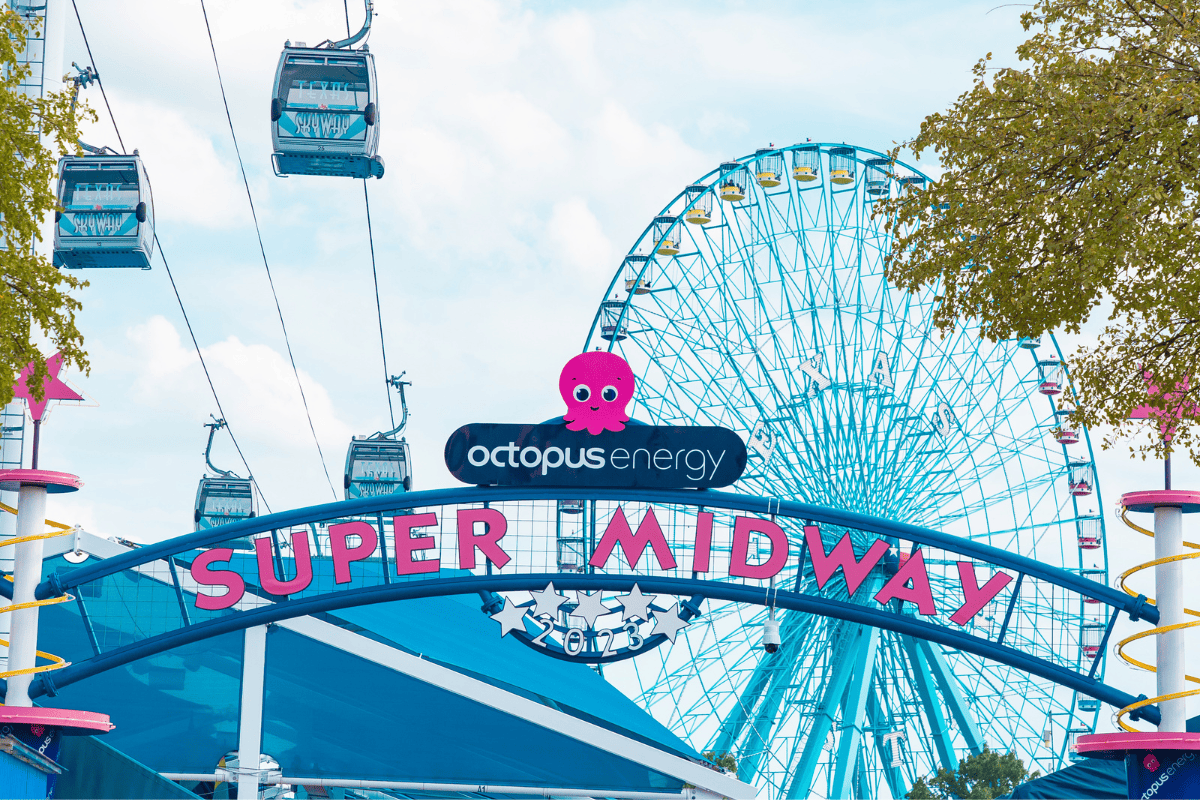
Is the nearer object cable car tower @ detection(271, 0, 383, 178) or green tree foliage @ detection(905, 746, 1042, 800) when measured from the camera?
cable car tower @ detection(271, 0, 383, 178)

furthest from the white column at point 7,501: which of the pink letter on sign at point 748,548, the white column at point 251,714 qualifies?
the pink letter on sign at point 748,548

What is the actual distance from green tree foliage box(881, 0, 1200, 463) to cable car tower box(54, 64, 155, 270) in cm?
1133

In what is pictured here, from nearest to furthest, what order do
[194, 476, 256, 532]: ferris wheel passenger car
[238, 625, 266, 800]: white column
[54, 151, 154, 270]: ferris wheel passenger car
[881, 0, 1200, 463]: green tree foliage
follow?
[881, 0, 1200, 463]: green tree foliage, [238, 625, 266, 800]: white column, [54, 151, 154, 270]: ferris wheel passenger car, [194, 476, 256, 532]: ferris wheel passenger car

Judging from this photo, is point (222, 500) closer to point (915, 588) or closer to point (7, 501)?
point (7, 501)

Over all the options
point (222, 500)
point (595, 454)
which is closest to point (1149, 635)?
point (595, 454)

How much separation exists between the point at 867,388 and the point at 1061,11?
1627cm

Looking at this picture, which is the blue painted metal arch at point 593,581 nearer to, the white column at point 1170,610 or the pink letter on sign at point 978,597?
the pink letter on sign at point 978,597

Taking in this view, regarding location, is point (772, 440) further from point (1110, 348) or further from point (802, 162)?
point (1110, 348)

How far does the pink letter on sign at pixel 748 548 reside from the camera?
15352 millimetres

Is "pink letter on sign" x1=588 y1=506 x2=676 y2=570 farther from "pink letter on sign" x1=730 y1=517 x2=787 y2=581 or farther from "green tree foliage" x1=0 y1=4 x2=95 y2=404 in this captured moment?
"green tree foliage" x1=0 y1=4 x2=95 y2=404

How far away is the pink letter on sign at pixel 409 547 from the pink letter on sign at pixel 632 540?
169 cm

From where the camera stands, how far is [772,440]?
28.5 metres

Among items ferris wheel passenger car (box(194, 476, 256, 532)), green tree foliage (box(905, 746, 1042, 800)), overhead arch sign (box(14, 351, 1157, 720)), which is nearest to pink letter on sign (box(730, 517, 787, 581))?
overhead arch sign (box(14, 351, 1157, 720))

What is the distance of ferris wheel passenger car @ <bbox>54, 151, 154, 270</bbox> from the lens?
20125mm
